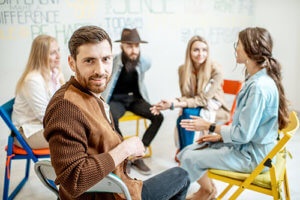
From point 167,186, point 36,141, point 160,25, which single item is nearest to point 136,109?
point 36,141

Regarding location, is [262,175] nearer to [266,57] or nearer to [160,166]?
[266,57]

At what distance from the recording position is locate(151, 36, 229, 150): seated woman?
2.72 meters

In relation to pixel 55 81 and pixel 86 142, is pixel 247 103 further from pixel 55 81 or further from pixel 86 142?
pixel 55 81

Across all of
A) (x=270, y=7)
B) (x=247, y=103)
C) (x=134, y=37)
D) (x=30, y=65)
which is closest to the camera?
(x=247, y=103)

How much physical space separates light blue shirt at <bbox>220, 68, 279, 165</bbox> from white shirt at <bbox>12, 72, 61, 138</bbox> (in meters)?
1.50

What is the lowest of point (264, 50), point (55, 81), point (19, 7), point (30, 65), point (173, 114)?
point (173, 114)

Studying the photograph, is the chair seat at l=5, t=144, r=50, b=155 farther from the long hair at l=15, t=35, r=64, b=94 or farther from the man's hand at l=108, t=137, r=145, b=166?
the man's hand at l=108, t=137, r=145, b=166

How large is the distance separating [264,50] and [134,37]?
1545 mm

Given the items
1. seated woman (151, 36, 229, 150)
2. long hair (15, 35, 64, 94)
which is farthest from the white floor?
long hair (15, 35, 64, 94)

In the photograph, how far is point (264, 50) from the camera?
1754 mm

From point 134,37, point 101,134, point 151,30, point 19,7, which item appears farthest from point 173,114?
point 101,134

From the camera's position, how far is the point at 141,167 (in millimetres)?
2730

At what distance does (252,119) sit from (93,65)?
3.38 ft

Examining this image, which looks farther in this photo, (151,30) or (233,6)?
(233,6)
